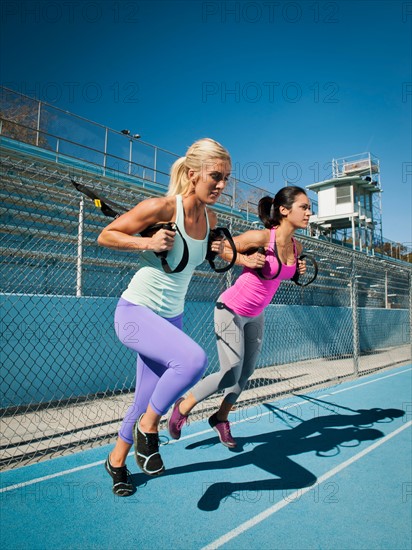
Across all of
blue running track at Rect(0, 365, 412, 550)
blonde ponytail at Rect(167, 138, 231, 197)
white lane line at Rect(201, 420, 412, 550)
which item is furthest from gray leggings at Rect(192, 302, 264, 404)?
blonde ponytail at Rect(167, 138, 231, 197)

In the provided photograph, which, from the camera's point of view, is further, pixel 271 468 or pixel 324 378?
pixel 324 378

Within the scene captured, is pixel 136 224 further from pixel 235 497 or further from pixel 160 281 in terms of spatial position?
pixel 235 497

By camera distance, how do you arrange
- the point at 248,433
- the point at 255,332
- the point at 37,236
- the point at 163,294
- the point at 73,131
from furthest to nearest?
the point at 73,131
the point at 37,236
the point at 248,433
the point at 255,332
the point at 163,294

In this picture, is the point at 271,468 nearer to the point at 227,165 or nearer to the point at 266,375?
the point at 227,165

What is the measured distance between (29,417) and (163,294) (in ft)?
12.0

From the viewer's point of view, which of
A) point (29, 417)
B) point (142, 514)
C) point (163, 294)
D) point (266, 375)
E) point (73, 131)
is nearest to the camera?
point (163, 294)

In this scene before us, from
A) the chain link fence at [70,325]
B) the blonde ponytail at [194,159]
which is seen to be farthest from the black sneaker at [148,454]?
the chain link fence at [70,325]

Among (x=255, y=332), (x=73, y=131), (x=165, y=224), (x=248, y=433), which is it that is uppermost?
(x=73, y=131)

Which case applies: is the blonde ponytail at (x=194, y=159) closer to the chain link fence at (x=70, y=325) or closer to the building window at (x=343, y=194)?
the chain link fence at (x=70, y=325)

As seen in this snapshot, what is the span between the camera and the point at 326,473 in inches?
127

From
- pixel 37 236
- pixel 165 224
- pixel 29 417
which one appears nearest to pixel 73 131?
pixel 37 236

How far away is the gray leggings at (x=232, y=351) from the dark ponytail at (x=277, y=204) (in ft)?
2.78

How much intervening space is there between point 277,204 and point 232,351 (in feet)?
4.27

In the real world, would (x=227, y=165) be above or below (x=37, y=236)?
below
